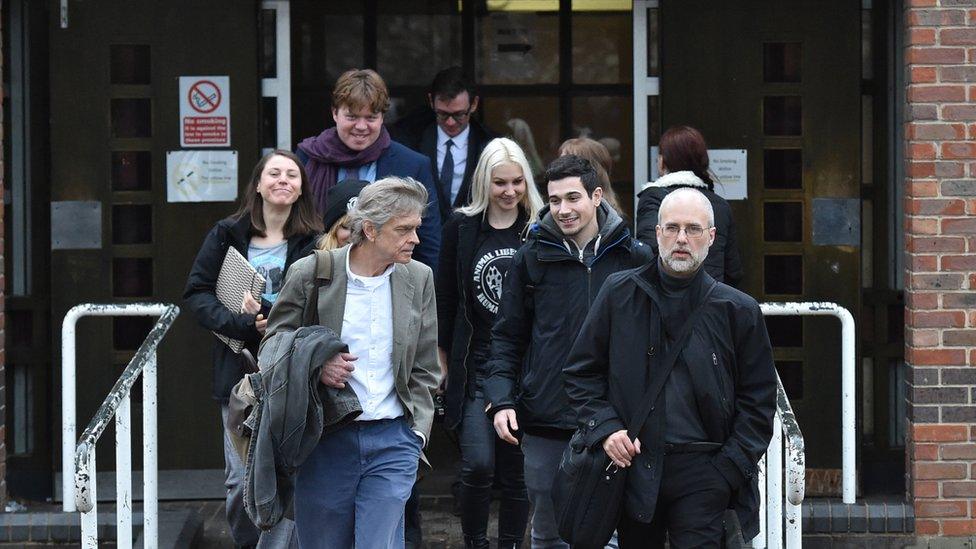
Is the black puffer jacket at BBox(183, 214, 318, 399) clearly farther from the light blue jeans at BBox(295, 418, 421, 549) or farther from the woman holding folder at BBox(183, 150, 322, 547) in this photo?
the light blue jeans at BBox(295, 418, 421, 549)

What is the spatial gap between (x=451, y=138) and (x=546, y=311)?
84.6 inches

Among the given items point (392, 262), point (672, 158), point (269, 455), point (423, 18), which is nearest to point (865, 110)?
point (672, 158)

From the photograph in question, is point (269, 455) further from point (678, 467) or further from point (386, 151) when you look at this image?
point (386, 151)

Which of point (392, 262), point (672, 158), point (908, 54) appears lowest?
point (392, 262)

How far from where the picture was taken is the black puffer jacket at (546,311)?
585cm

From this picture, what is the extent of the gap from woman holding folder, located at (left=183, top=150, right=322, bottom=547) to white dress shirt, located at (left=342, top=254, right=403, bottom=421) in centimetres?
95

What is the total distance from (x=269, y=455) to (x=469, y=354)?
143 cm

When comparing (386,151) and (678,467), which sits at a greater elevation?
(386,151)

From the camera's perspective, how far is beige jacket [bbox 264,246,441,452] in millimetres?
5516

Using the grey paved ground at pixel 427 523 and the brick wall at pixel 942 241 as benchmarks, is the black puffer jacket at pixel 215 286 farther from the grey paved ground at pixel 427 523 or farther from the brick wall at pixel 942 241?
the brick wall at pixel 942 241

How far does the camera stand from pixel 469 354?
6.61 metres

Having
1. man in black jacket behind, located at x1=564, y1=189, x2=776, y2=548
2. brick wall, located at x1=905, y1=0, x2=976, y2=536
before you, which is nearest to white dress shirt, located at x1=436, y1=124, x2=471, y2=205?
brick wall, located at x1=905, y1=0, x2=976, y2=536

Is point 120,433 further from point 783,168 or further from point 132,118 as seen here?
point 783,168

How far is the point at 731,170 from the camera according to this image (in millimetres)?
8211
